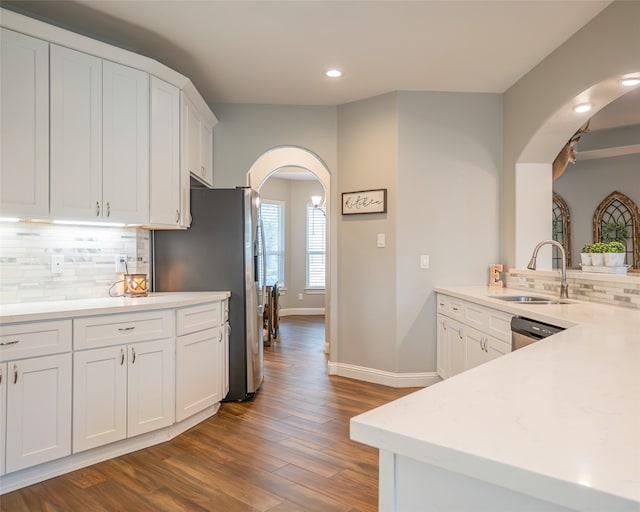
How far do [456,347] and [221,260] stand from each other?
194 cm

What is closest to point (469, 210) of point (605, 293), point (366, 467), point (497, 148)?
point (497, 148)

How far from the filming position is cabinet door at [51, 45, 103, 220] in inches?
95.1

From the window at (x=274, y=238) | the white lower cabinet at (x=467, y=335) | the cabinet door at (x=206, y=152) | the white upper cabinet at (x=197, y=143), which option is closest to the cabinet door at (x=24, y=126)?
the white upper cabinet at (x=197, y=143)

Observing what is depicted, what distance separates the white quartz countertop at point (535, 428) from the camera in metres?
0.58

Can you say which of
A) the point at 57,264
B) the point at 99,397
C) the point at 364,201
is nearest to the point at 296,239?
the point at 364,201

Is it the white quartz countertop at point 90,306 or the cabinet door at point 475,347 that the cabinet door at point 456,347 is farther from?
the white quartz countertop at point 90,306

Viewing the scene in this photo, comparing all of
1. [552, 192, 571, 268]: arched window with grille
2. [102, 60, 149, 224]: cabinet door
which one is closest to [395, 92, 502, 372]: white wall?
[102, 60, 149, 224]: cabinet door

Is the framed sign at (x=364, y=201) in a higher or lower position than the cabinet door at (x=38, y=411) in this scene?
higher

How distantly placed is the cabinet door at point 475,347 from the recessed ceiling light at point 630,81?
5.63 feet

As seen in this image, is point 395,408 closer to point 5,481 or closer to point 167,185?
point 5,481

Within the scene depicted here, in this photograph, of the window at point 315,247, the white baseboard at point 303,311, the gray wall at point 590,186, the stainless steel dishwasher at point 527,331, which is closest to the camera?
the stainless steel dishwasher at point 527,331

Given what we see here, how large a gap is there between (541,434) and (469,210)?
3334mm

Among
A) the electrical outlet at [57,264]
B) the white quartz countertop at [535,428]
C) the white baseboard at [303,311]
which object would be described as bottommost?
the white baseboard at [303,311]

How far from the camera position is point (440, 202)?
379 cm
